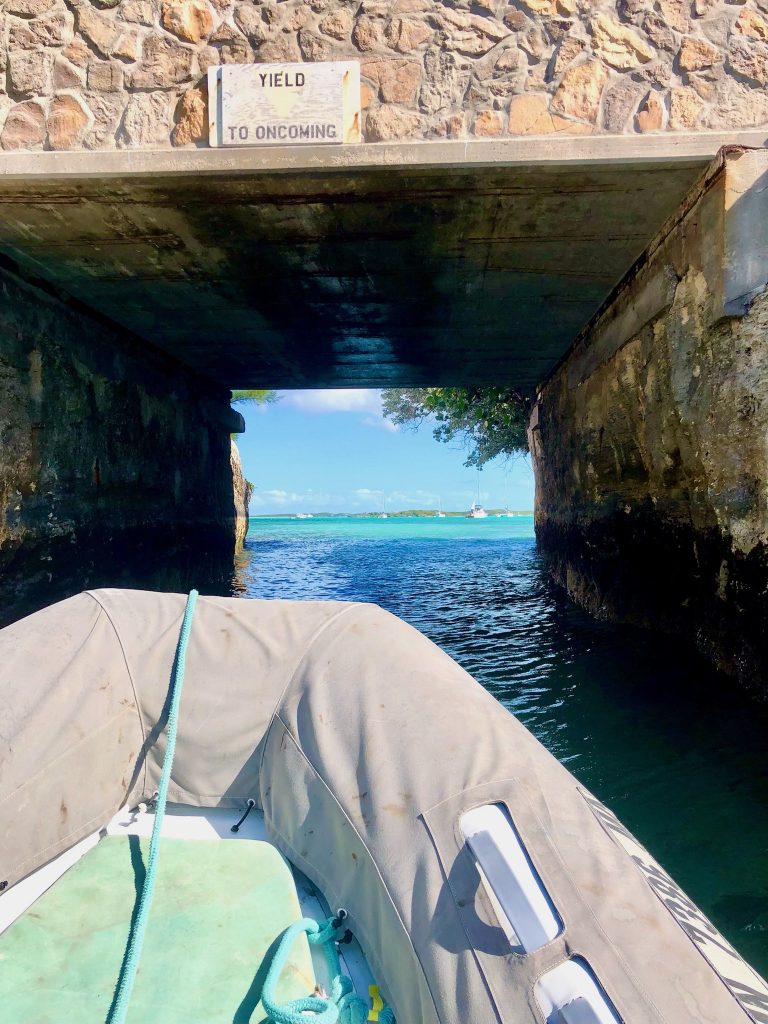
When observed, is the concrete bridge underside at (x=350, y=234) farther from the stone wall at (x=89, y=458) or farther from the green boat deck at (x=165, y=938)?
the green boat deck at (x=165, y=938)

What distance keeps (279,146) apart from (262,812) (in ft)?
13.9

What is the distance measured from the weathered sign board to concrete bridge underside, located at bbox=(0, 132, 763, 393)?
112 millimetres

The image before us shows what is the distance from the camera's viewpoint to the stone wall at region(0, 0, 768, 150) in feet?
13.9

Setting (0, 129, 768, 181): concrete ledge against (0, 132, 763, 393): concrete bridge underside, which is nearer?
(0, 129, 768, 181): concrete ledge

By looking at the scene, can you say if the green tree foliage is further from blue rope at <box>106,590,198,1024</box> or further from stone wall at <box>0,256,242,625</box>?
blue rope at <box>106,590,198,1024</box>

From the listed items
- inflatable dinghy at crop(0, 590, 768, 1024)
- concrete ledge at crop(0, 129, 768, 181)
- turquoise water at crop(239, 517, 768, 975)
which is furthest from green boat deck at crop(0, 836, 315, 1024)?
concrete ledge at crop(0, 129, 768, 181)

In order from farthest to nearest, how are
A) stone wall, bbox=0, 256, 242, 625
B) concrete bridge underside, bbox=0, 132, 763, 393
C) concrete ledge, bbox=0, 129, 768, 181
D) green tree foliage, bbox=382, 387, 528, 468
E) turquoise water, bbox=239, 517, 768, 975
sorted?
green tree foliage, bbox=382, 387, 528, 468
stone wall, bbox=0, 256, 242, 625
concrete bridge underside, bbox=0, 132, 763, 393
concrete ledge, bbox=0, 129, 768, 181
turquoise water, bbox=239, 517, 768, 975

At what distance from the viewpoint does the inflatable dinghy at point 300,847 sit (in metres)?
1.33

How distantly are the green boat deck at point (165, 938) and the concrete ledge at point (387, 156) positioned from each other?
4.24m

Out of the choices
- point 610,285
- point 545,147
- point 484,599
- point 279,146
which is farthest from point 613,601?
point 279,146

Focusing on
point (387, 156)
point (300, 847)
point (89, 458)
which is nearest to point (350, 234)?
point (387, 156)

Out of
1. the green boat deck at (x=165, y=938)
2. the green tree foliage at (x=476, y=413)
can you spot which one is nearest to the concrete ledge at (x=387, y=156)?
the green boat deck at (x=165, y=938)

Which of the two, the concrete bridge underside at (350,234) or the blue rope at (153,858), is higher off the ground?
the concrete bridge underside at (350,234)

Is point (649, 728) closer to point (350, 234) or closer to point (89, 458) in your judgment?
point (350, 234)
